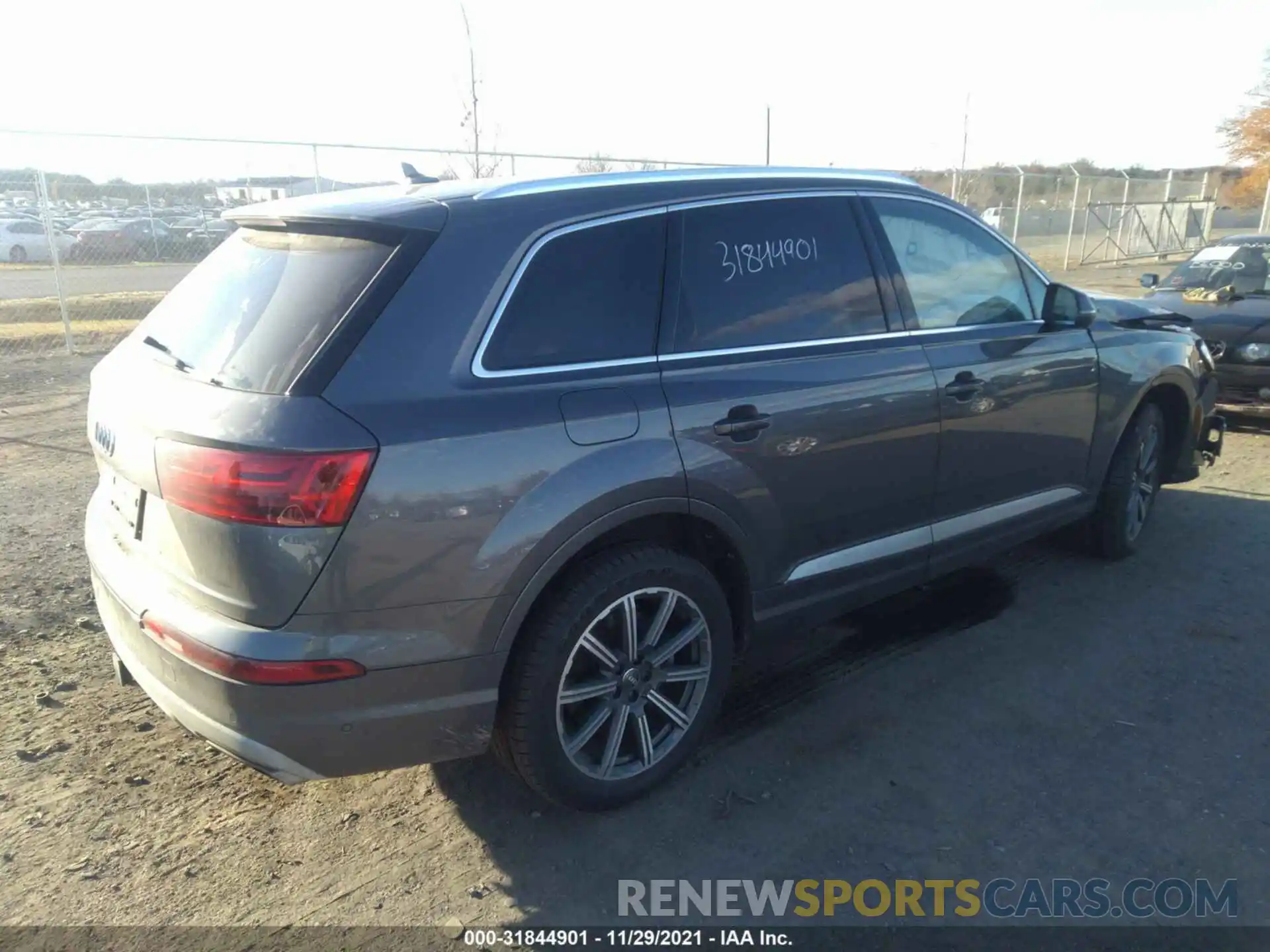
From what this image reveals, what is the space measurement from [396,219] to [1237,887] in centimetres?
316

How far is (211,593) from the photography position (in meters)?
2.52

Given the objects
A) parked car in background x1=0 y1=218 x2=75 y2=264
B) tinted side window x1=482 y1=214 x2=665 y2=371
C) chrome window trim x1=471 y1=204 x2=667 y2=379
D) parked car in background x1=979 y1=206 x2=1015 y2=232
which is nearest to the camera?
chrome window trim x1=471 y1=204 x2=667 y2=379

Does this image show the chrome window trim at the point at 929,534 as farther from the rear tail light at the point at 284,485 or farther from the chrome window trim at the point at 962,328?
the rear tail light at the point at 284,485

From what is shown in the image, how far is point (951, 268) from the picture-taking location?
13.6ft

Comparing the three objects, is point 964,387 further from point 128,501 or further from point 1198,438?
point 128,501

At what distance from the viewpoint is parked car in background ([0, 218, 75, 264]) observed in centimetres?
1446

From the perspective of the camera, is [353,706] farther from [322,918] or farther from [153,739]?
[153,739]

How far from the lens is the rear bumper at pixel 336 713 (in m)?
2.50

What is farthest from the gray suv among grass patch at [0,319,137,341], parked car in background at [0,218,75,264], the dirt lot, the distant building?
parked car in background at [0,218,75,264]

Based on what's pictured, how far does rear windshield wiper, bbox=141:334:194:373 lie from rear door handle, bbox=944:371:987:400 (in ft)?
9.19

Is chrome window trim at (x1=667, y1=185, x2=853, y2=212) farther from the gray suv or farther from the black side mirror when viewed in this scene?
the black side mirror

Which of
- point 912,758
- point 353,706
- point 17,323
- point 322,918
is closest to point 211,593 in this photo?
point 353,706

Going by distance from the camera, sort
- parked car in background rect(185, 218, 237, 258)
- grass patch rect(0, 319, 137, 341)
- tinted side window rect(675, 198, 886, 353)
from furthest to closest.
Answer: parked car in background rect(185, 218, 237, 258) < grass patch rect(0, 319, 137, 341) < tinted side window rect(675, 198, 886, 353)

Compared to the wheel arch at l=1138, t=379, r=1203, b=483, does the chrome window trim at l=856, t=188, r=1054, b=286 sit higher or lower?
higher
